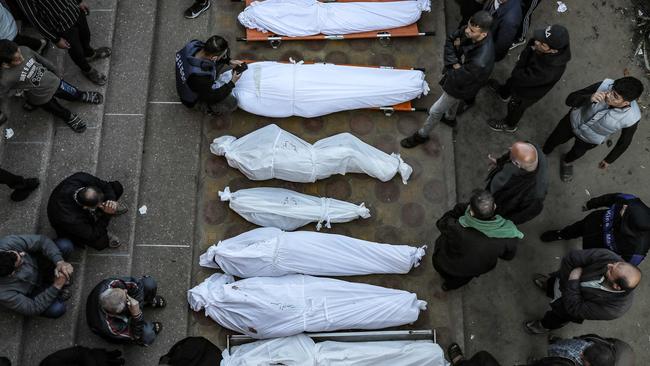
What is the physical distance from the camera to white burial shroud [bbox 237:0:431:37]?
18.3ft

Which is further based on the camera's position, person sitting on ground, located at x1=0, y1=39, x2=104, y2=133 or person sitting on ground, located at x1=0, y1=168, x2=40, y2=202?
person sitting on ground, located at x1=0, y1=168, x2=40, y2=202

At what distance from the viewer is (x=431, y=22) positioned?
19.3 ft

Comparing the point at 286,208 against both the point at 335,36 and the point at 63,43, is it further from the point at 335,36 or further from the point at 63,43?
the point at 63,43

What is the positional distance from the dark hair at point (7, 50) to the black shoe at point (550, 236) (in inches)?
196

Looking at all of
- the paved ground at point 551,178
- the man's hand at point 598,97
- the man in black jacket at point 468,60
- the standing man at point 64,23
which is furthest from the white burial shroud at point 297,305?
the standing man at point 64,23

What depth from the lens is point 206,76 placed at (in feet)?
15.6

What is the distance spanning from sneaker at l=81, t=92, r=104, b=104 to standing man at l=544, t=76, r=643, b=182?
448 centimetres

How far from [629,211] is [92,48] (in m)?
5.14

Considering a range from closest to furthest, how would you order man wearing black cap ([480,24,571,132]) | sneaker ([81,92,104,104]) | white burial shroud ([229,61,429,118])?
man wearing black cap ([480,24,571,132])
sneaker ([81,92,104,104])
white burial shroud ([229,61,429,118])

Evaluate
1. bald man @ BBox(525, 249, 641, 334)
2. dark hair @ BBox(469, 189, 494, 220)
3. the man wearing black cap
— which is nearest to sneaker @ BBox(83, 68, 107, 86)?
dark hair @ BBox(469, 189, 494, 220)

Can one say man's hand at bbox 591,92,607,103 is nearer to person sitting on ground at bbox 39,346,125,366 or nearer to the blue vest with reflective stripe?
the blue vest with reflective stripe

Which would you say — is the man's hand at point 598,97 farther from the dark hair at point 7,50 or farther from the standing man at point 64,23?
the dark hair at point 7,50

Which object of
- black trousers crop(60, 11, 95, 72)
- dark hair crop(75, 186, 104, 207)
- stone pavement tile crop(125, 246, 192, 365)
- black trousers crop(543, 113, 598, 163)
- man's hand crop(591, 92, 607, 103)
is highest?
man's hand crop(591, 92, 607, 103)

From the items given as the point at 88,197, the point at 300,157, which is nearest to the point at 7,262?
the point at 88,197
